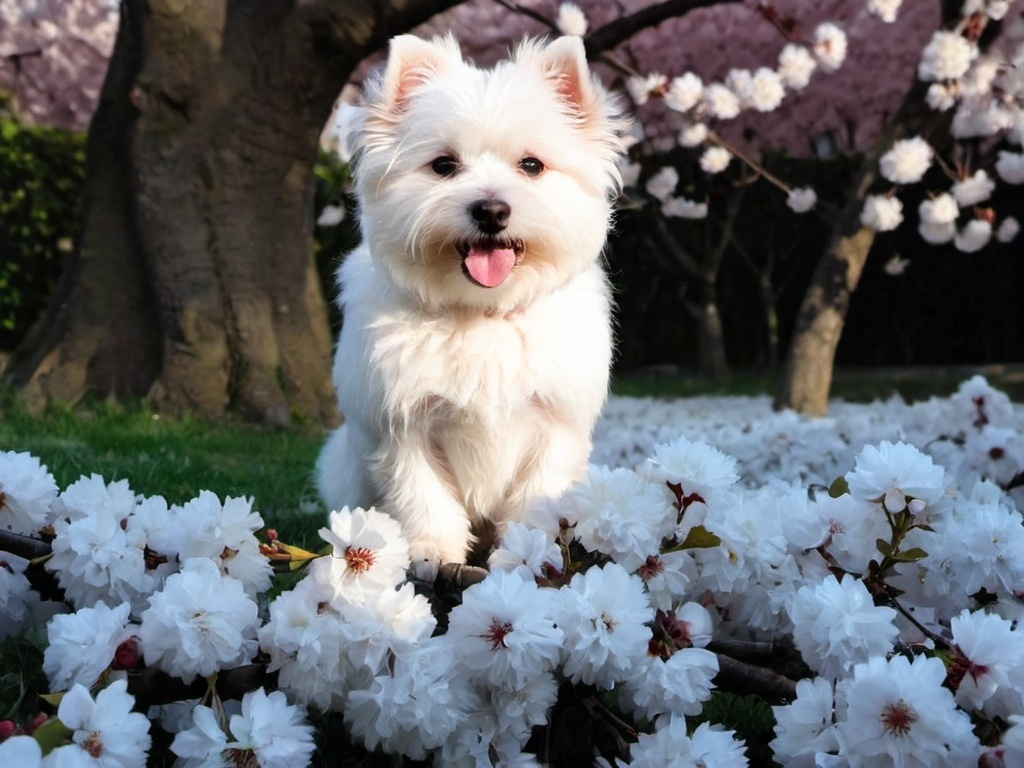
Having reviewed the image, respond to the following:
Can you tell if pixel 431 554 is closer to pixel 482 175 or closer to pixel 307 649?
pixel 482 175

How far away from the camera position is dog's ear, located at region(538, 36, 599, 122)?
119 inches

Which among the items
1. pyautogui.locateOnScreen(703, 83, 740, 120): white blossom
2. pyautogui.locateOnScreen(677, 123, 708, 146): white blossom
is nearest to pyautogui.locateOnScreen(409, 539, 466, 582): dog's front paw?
pyautogui.locateOnScreen(677, 123, 708, 146): white blossom

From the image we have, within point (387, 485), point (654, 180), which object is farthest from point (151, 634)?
point (654, 180)

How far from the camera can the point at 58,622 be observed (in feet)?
5.52

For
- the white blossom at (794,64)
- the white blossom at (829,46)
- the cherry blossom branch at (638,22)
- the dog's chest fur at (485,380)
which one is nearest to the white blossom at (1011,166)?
the white blossom at (829,46)

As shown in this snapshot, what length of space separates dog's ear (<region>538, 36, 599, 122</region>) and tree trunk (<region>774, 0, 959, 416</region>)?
16.5 ft

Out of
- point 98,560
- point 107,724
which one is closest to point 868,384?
point 98,560

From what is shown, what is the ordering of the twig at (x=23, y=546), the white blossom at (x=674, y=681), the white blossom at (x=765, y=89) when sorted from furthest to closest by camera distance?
the white blossom at (x=765, y=89) → the twig at (x=23, y=546) → the white blossom at (x=674, y=681)

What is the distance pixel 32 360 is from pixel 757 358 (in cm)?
1111

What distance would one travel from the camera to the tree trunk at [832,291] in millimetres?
7664

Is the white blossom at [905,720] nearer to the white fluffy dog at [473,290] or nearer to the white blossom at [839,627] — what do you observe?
the white blossom at [839,627]

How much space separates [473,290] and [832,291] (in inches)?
211

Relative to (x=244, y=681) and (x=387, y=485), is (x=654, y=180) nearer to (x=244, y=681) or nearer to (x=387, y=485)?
(x=387, y=485)

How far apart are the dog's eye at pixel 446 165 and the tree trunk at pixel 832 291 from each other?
533cm
